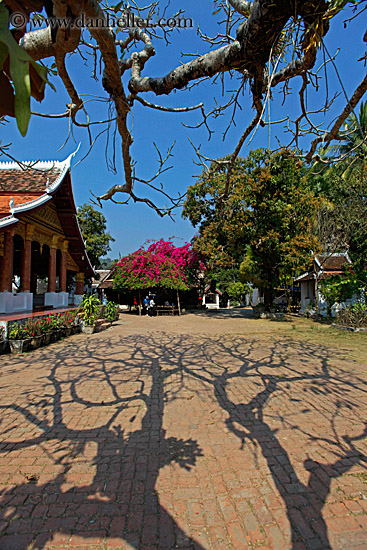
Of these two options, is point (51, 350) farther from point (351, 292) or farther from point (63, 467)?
point (351, 292)

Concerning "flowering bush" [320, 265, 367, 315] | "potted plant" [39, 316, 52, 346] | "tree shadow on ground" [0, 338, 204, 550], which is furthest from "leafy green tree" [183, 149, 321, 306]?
"tree shadow on ground" [0, 338, 204, 550]

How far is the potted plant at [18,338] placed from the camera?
870 cm

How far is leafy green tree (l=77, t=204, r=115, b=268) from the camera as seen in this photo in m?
28.5

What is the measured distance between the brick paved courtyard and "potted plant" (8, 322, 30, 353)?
2173mm

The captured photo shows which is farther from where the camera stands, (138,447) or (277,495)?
(138,447)

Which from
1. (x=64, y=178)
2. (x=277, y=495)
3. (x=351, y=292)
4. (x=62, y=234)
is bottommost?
(x=277, y=495)

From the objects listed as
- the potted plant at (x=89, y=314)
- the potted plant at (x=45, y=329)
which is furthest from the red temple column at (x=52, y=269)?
the potted plant at (x=45, y=329)

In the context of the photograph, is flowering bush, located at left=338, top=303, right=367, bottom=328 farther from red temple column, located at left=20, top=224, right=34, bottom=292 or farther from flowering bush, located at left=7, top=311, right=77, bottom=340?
red temple column, located at left=20, top=224, right=34, bottom=292

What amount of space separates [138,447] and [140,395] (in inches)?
66.8

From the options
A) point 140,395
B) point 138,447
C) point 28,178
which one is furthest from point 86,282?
point 138,447

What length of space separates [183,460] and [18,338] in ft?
24.5

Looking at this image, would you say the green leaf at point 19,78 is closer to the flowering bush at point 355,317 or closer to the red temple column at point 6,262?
the red temple column at point 6,262

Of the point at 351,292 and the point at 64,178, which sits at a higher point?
the point at 64,178

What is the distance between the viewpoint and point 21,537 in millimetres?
2254
